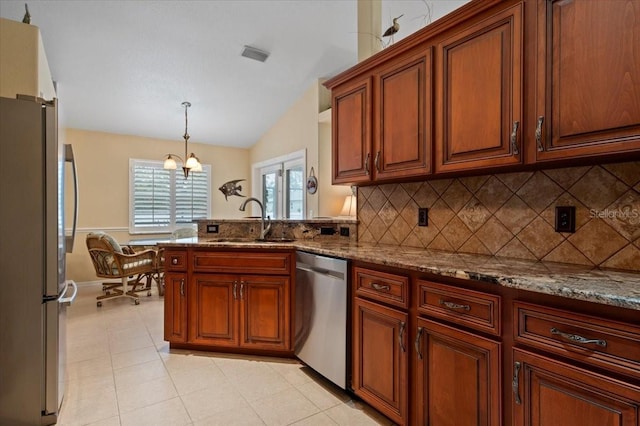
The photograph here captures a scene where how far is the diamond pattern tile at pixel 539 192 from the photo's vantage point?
1684mm

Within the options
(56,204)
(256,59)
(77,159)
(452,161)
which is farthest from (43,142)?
(77,159)

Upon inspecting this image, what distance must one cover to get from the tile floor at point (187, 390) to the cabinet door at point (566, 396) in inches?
36.1

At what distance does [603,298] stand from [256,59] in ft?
14.1

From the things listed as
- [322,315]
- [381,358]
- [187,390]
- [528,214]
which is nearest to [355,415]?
[381,358]

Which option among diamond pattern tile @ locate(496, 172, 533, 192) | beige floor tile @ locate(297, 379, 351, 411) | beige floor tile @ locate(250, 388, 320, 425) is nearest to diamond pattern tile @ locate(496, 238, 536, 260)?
diamond pattern tile @ locate(496, 172, 533, 192)

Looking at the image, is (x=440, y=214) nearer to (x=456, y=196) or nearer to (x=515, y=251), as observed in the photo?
(x=456, y=196)

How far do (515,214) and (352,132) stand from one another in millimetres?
1223

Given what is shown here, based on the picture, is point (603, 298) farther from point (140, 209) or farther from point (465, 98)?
point (140, 209)

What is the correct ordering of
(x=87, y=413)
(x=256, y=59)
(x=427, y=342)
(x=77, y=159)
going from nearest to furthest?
(x=427, y=342) < (x=87, y=413) < (x=256, y=59) < (x=77, y=159)

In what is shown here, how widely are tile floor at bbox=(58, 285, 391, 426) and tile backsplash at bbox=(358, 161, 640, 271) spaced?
118 centimetres

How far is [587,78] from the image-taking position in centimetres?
132

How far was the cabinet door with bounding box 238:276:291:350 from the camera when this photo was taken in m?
2.52

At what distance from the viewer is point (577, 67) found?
1346 millimetres

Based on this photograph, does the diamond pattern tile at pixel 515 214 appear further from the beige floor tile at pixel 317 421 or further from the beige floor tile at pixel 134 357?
the beige floor tile at pixel 134 357
